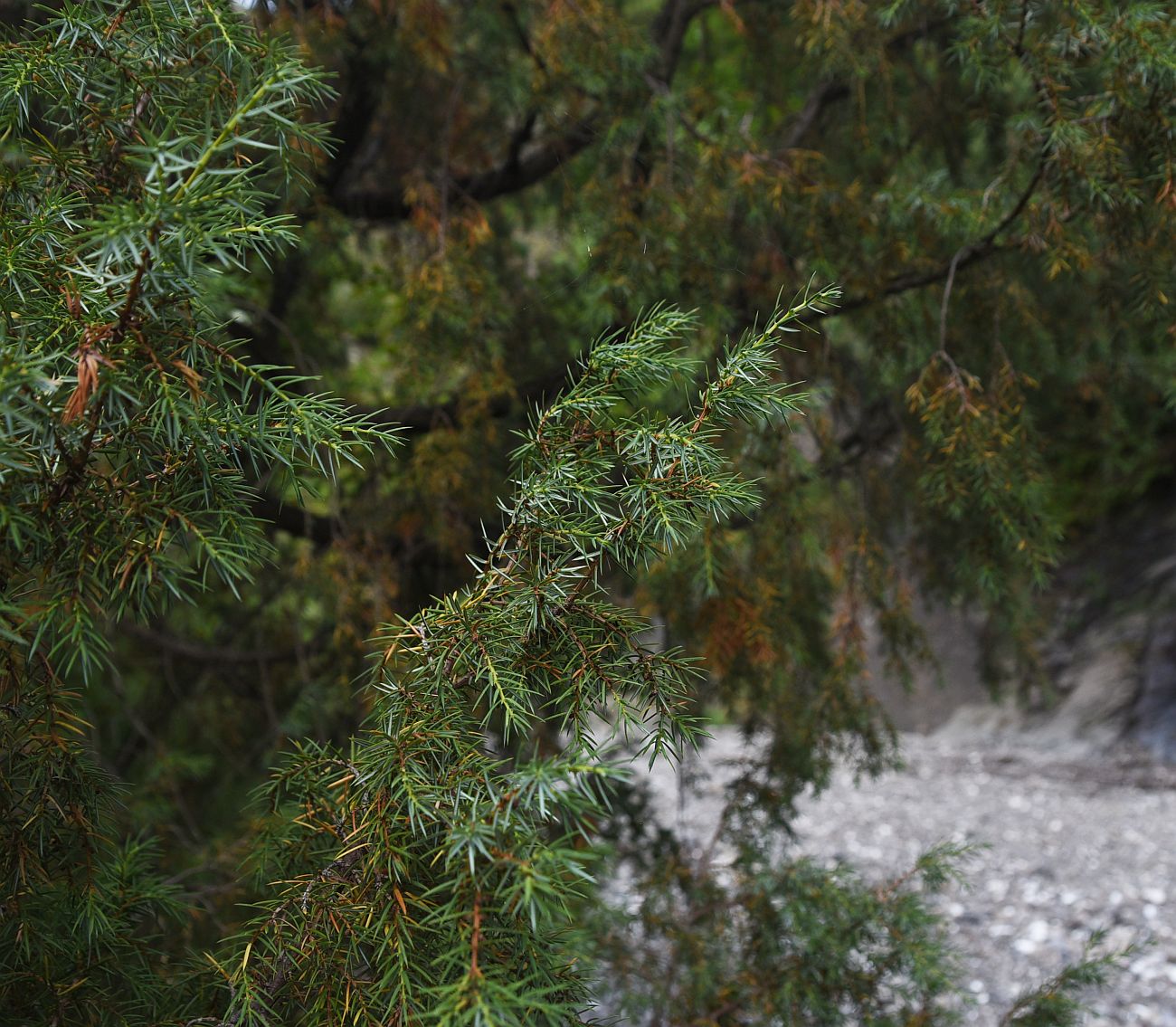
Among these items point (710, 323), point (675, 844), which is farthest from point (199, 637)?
point (710, 323)

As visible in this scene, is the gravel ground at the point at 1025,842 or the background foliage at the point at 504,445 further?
the gravel ground at the point at 1025,842

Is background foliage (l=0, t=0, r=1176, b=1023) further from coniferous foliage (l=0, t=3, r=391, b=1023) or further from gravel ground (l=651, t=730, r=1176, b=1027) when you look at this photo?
gravel ground (l=651, t=730, r=1176, b=1027)

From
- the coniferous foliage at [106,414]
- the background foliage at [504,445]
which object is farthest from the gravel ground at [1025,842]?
the coniferous foliage at [106,414]

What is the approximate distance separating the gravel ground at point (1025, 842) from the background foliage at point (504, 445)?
0.67 meters

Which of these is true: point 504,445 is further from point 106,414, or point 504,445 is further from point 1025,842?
point 1025,842

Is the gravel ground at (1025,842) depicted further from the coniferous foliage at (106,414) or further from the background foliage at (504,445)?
the coniferous foliage at (106,414)

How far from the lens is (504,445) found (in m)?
2.96

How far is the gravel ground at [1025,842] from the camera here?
12.1ft

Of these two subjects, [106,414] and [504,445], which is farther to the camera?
[504,445]

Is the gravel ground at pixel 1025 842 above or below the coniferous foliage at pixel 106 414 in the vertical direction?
below

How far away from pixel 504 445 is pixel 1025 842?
4.00 metres

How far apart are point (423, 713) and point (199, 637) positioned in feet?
10.9

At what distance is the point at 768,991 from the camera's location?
225 centimetres

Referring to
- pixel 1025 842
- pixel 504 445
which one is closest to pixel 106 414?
pixel 504 445
